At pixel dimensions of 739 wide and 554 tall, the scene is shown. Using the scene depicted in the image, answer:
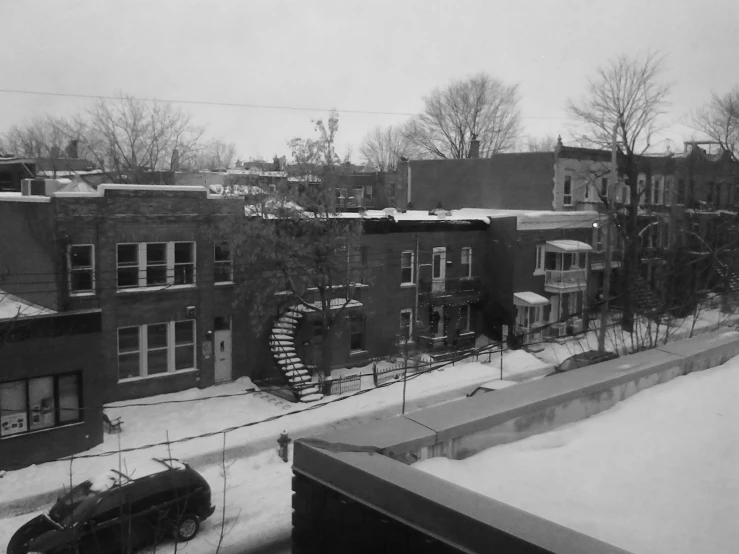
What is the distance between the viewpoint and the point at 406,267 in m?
32.6

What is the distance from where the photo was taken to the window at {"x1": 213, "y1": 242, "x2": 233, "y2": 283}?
26594 millimetres

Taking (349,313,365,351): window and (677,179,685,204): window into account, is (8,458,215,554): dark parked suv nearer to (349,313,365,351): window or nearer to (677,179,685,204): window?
(349,313,365,351): window

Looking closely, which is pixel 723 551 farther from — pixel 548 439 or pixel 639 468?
pixel 548 439

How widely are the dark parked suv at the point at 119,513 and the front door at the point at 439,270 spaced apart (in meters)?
20.0

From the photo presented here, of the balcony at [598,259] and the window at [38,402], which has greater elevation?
the balcony at [598,259]

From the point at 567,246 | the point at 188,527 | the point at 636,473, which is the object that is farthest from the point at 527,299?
the point at 636,473

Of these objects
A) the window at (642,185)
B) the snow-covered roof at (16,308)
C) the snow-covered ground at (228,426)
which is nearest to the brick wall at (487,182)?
the window at (642,185)

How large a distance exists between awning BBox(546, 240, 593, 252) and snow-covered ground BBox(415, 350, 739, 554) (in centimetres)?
3088

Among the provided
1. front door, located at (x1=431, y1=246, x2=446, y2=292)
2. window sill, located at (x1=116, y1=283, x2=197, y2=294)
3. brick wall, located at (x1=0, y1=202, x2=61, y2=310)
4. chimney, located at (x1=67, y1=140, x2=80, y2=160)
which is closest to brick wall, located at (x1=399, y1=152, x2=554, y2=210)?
front door, located at (x1=431, y1=246, x2=446, y2=292)

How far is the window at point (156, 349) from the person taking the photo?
2495cm

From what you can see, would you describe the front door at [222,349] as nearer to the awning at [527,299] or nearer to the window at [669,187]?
the awning at [527,299]

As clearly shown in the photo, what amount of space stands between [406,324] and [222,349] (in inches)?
368

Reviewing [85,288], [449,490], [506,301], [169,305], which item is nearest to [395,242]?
[506,301]

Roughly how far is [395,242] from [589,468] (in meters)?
26.9
